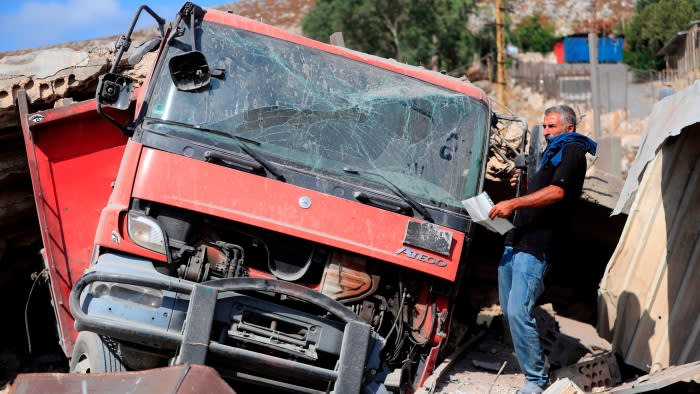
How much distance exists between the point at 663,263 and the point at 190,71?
3581 mm

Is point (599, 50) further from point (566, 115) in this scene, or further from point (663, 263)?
point (566, 115)

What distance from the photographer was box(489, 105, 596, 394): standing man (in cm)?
546

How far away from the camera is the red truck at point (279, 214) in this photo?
184 inches

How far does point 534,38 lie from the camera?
48.4m

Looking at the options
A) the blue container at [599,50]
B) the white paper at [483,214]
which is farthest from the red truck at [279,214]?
the blue container at [599,50]

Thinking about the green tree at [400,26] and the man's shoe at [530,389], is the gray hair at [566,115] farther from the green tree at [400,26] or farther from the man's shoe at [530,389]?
the green tree at [400,26]

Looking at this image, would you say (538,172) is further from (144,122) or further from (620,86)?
(620,86)

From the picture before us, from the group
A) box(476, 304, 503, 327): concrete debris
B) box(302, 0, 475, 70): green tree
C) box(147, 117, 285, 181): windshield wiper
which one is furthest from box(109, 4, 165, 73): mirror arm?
box(302, 0, 475, 70): green tree

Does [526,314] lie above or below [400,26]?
above

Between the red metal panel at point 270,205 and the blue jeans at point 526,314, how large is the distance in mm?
673

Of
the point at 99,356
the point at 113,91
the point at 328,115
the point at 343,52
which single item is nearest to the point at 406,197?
the point at 328,115

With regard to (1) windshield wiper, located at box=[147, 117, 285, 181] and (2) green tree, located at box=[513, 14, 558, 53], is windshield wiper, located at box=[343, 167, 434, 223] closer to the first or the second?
(1) windshield wiper, located at box=[147, 117, 285, 181]

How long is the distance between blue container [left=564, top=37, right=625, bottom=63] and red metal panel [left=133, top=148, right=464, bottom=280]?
3912 centimetres

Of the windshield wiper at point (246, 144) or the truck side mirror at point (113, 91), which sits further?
the truck side mirror at point (113, 91)
